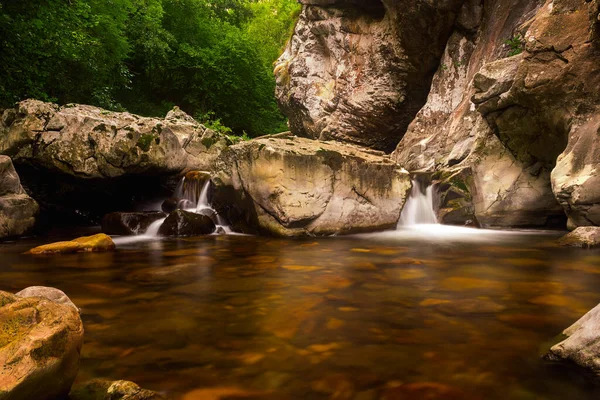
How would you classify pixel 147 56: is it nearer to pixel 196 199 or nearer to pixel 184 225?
pixel 196 199

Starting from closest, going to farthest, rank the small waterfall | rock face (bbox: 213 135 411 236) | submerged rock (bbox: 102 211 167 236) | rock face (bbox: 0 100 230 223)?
rock face (bbox: 213 135 411 236) → submerged rock (bbox: 102 211 167 236) → rock face (bbox: 0 100 230 223) → the small waterfall

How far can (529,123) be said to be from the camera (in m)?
8.97

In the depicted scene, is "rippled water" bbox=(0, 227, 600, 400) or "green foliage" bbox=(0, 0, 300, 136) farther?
"green foliage" bbox=(0, 0, 300, 136)

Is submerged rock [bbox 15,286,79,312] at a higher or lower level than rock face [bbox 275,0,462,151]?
lower

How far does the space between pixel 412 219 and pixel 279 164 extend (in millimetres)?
3937

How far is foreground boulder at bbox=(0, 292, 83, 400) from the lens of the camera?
67.5 inches

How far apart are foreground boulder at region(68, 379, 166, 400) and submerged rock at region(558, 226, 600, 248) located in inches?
262

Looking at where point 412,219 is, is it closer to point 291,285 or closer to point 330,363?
point 291,285

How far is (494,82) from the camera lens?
935 cm

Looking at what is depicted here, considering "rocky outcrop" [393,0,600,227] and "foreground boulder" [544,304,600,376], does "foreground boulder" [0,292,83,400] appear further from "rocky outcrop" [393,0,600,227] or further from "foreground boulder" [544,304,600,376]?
"rocky outcrop" [393,0,600,227]

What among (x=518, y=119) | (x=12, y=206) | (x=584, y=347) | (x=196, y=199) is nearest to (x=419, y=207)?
(x=518, y=119)

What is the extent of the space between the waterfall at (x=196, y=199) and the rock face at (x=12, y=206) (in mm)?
3192

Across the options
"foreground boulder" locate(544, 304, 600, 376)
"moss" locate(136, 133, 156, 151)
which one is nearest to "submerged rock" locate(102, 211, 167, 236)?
"moss" locate(136, 133, 156, 151)

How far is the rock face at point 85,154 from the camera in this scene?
962cm
